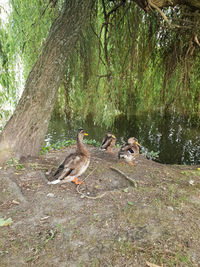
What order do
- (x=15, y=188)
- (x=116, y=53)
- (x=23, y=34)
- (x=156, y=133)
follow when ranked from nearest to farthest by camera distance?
(x=15, y=188) → (x=116, y=53) → (x=23, y=34) → (x=156, y=133)

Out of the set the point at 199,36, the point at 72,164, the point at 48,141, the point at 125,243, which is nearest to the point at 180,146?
the point at 199,36

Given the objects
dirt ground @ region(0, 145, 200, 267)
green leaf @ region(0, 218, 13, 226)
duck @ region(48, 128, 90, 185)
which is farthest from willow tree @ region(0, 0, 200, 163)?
green leaf @ region(0, 218, 13, 226)

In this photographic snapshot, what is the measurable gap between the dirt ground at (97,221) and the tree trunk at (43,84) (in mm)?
520

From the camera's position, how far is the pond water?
834 cm

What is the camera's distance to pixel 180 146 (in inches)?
345

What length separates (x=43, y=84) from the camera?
412 centimetres

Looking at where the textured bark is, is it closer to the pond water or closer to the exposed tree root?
the exposed tree root

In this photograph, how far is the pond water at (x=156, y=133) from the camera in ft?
27.3

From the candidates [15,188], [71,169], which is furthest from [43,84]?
[15,188]

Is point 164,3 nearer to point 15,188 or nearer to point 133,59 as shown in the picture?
point 133,59

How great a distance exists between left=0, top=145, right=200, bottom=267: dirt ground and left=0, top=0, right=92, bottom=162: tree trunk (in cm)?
52

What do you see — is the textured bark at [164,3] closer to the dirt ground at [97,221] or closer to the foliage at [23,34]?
the foliage at [23,34]

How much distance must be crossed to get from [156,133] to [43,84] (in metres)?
7.00

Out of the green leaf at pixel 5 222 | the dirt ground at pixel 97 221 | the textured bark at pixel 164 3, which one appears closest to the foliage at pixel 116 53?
the textured bark at pixel 164 3
